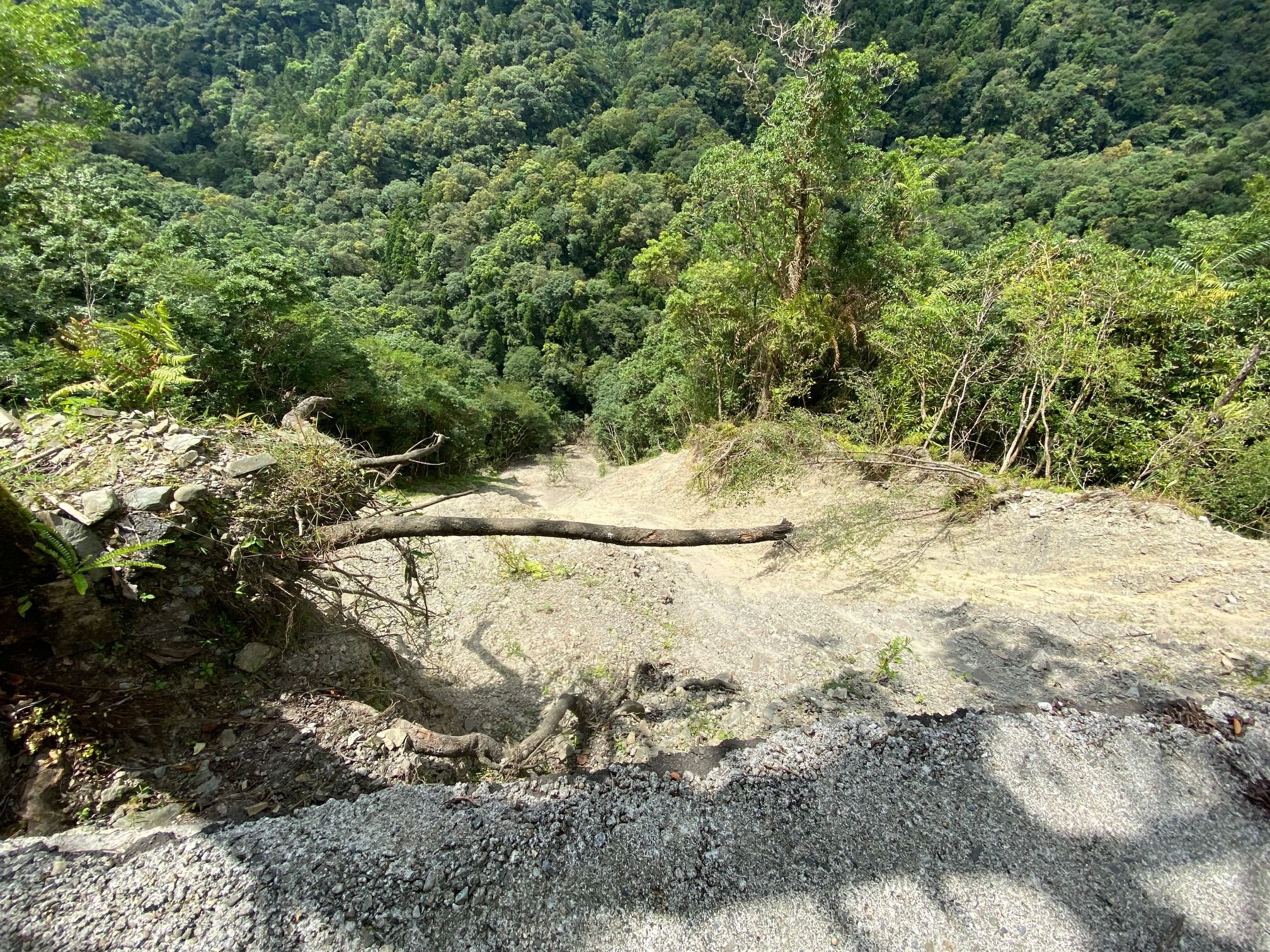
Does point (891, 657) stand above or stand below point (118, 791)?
below

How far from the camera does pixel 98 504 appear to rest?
284cm

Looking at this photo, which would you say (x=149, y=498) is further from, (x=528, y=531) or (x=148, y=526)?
(x=528, y=531)

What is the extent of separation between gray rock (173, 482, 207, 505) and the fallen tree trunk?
701 millimetres

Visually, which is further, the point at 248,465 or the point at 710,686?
the point at 710,686

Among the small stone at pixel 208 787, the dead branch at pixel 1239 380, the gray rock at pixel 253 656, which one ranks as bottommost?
the small stone at pixel 208 787

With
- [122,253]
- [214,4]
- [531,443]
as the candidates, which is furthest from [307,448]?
[214,4]

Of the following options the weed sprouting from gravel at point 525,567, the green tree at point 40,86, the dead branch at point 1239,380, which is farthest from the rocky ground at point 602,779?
the green tree at point 40,86

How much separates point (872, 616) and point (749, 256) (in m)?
9.84

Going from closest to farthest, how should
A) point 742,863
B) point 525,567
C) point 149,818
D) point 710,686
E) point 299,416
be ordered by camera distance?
1. point 149,818
2. point 742,863
3. point 299,416
4. point 710,686
5. point 525,567

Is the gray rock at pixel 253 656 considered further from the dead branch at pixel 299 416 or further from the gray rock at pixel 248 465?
the dead branch at pixel 299 416

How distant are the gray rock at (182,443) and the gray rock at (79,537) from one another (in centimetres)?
67

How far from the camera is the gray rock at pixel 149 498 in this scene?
295cm

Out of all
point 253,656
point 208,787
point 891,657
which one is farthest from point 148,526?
point 891,657

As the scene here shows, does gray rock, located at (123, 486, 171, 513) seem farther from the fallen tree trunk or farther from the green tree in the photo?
the green tree
